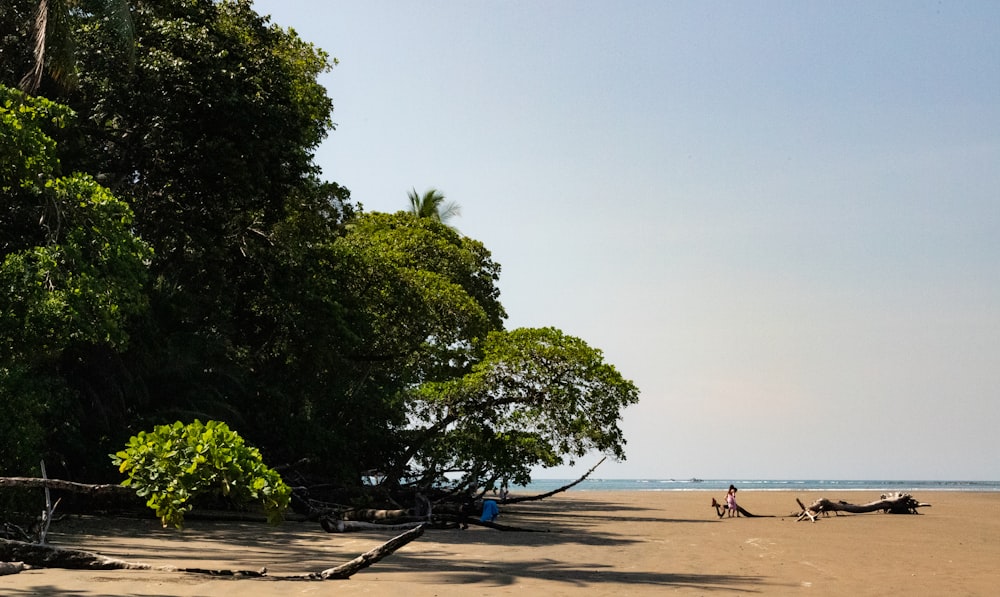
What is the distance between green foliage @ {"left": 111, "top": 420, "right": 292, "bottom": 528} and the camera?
605 cm

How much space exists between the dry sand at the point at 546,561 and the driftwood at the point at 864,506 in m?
5.47

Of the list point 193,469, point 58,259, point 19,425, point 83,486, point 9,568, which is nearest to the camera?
point 193,469

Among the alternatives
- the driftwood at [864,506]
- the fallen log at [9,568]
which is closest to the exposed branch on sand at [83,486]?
the fallen log at [9,568]

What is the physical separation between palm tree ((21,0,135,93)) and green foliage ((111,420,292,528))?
1364 cm

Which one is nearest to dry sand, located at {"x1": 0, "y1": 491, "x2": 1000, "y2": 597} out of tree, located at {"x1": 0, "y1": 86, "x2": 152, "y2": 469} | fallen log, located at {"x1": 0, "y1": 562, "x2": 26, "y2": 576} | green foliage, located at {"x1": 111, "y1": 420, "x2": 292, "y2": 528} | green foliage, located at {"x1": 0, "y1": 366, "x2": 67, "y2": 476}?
fallen log, located at {"x1": 0, "y1": 562, "x2": 26, "y2": 576}

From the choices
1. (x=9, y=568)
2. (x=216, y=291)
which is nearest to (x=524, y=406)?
(x=216, y=291)

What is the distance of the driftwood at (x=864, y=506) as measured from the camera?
100 ft

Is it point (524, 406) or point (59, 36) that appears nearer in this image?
point (59, 36)

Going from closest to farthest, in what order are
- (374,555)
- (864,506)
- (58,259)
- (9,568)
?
(9,568) → (374,555) → (58,259) → (864,506)

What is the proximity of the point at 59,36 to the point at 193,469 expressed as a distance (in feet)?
52.8

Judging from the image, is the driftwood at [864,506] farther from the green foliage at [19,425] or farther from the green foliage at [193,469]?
the green foliage at [193,469]

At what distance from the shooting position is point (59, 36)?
61.8 feet

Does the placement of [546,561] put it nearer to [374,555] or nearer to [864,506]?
[374,555]

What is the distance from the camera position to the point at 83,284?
14078mm
